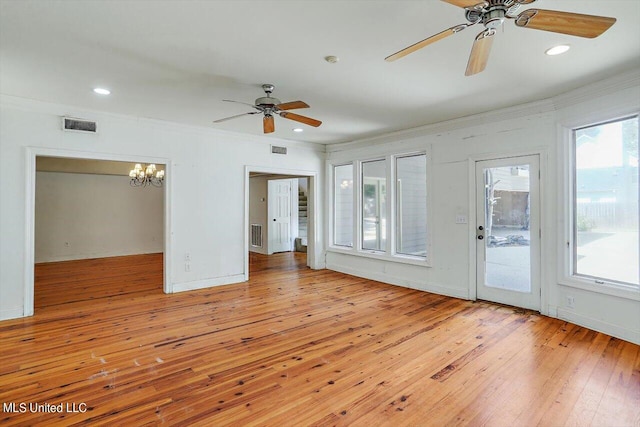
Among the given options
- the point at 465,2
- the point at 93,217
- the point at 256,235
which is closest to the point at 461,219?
the point at 465,2

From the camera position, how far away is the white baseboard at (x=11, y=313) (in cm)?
389

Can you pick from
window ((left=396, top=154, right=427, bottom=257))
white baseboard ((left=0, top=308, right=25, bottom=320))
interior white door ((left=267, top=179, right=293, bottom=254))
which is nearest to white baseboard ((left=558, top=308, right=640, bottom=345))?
window ((left=396, top=154, right=427, bottom=257))

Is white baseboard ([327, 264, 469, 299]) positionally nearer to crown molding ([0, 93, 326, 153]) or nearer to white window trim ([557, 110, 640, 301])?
white window trim ([557, 110, 640, 301])

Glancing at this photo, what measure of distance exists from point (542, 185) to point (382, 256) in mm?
2715

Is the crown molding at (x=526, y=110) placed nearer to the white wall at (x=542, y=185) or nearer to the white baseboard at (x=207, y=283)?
the white wall at (x=542, y=185)

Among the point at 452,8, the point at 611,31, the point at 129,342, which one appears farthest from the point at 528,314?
Answer: the point at 129,342

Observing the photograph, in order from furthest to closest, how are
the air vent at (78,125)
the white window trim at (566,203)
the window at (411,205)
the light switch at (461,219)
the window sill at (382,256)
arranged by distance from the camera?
the window at (411,205), the window sill at (382,256), the light switch at (461,219), the air vent at (78,125), the white window trim at (566,203)

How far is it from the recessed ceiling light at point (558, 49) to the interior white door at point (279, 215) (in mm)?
7188

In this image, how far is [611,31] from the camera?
7.95ft

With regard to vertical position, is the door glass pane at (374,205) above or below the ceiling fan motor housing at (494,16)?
below

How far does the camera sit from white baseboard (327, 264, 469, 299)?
4.85m

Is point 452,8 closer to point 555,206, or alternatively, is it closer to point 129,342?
point 555,206

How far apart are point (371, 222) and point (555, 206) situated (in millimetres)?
3032

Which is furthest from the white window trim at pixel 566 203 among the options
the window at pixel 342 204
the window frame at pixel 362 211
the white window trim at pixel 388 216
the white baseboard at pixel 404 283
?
the window at pixel 342 204
